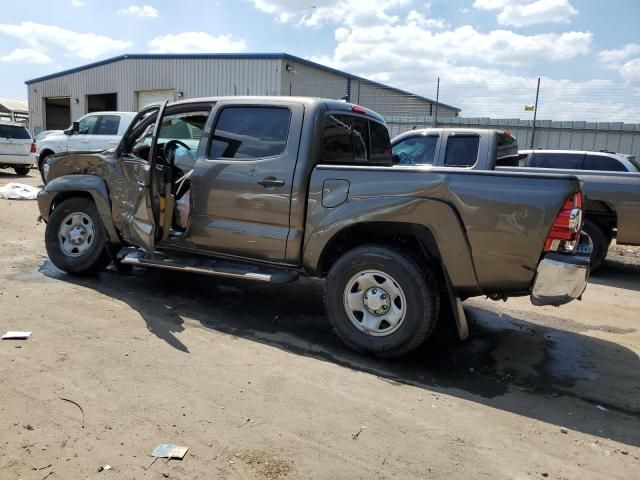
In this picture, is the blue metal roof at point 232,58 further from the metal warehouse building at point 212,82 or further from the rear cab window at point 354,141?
the rear cab window at point 354,141

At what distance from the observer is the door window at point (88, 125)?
1395 cm

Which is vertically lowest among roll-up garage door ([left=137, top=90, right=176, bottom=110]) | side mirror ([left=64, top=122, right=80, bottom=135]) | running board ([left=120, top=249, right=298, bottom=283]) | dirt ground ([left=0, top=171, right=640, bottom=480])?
dirt ground ([left=0, top=171, right=640, bottom=480])

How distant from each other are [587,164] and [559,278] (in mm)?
5951

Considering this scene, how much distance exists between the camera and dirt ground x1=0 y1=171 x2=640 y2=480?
2729 millimetres

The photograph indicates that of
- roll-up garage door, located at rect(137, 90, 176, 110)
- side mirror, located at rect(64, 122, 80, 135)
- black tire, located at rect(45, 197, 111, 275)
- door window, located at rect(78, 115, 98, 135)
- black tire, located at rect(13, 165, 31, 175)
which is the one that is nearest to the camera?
black tire, located at rect(45, 197, 111, 275)

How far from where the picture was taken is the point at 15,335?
13.5 feet

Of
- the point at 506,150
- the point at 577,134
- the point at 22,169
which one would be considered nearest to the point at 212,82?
the point at 22,169

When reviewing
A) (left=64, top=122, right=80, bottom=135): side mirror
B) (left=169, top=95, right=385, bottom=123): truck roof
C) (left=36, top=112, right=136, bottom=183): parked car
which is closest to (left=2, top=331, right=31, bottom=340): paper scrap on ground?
(left=169, top=95, right=385, bottom=123): truck roof

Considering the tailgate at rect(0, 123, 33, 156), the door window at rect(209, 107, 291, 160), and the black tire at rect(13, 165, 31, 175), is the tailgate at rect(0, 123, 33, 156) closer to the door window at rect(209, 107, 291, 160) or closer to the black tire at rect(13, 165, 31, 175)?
the black tire at rect(13, 165, 31, 175)

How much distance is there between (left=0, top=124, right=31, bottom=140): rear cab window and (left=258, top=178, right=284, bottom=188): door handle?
618 inches

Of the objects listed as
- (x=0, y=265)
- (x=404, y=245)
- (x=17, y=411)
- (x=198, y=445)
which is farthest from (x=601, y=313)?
(x=0, y=265)

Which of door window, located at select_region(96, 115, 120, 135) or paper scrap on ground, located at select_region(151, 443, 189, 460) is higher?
door window, located at select_region(96, 115, 120, 135)

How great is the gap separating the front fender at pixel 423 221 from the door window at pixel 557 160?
229 inches

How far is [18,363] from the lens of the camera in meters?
3.66
